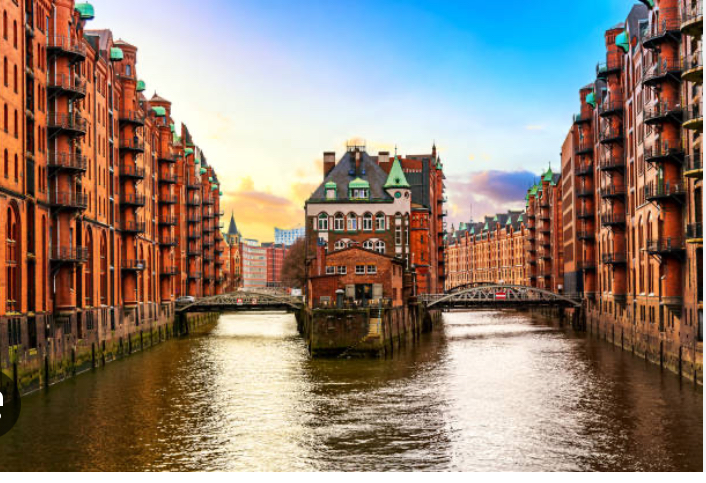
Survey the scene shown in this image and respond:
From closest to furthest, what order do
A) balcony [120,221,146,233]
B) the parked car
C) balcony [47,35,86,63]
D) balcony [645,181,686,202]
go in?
1. balcony [645,181,686,202]
2. balcony [47,35,86,63]
3. balcony [120,221,146,233]
4. the parked car

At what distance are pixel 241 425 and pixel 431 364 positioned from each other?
23400 millimetres

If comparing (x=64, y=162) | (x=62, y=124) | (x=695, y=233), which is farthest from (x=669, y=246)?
(x=62, y=124)

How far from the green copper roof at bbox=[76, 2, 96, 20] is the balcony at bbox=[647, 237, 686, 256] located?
35954 mm

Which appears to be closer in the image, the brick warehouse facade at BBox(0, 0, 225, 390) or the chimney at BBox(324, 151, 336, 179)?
the brick warehouse facade at BBox(0, 0, 225, 390)

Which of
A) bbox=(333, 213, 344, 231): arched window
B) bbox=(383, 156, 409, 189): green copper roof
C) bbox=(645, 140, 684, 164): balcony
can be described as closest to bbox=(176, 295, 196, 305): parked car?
bbox=(333, 213, 344, 231): arched window

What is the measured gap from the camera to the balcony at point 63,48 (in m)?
47.0

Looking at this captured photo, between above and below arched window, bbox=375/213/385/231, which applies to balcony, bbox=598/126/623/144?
above

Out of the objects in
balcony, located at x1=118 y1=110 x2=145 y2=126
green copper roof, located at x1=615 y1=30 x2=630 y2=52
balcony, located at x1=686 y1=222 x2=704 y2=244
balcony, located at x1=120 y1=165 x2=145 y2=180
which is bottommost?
balcony, located at x1=686 y1=222 x2=704 y2=244

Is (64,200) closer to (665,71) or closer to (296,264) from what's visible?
(665,71)

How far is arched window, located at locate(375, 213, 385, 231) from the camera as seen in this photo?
90.1 m

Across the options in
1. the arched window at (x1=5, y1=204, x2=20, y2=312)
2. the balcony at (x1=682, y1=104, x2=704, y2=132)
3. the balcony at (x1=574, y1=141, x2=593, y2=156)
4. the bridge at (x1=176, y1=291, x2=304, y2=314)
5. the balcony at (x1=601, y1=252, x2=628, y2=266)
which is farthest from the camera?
the balcony at (x1=574, y1=141, x2=593, y2=156)

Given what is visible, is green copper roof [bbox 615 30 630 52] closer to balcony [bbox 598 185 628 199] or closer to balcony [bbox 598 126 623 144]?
balcony [bbox 598 126 623 144]

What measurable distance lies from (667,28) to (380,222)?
157ft

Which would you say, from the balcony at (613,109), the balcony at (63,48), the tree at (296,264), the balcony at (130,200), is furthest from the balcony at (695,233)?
the tree at (296,264)
